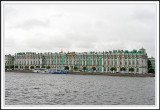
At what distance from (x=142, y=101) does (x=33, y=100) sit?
6235 millimetres

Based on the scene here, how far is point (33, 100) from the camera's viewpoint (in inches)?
486

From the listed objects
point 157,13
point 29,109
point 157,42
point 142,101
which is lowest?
point 142,101

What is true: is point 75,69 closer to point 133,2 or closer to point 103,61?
point 103,61

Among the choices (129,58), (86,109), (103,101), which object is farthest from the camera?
(129,58)

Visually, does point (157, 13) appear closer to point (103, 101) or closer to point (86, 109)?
point (86, 109)

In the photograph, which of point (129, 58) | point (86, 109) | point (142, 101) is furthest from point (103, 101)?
point (129, 58)

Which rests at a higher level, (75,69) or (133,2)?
(133,2)

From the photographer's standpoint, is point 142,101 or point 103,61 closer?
point 142,101

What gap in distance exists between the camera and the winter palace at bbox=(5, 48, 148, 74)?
47.9 m

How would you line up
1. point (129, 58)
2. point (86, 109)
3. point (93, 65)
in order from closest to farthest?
point (86, 109)
point (129, 58)
point (93, 65)

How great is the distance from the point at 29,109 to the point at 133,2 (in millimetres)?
4880

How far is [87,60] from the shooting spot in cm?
5288

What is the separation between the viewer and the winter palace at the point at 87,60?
157 ft

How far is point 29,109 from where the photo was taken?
23.3 ft
